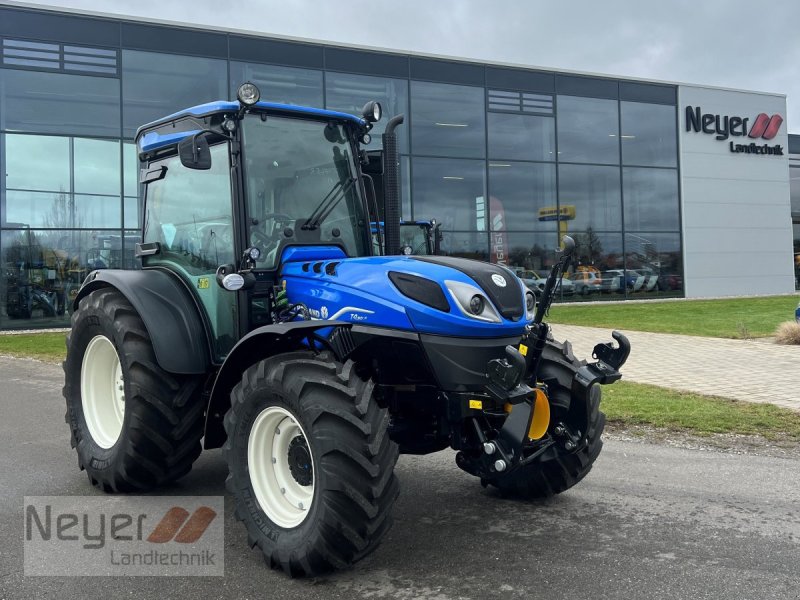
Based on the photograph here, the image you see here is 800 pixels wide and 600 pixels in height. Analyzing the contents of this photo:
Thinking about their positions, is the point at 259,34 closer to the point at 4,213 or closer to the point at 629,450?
the point at 4,213

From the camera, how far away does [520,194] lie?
89.1 feet

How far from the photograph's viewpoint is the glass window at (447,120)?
2519cm

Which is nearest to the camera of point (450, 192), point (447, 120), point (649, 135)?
point (447, 120)

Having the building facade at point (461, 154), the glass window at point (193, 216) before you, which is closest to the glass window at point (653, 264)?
the building facade at point (461, 154)

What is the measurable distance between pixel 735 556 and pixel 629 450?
2619 millimetres

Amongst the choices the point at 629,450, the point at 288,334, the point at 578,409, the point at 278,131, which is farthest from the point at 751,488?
the point at 278,131

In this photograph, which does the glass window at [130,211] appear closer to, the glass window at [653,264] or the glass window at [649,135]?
the glass window at [653,264]

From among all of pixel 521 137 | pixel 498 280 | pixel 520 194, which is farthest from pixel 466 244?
pixel 498 280

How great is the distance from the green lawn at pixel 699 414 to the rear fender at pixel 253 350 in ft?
14.9

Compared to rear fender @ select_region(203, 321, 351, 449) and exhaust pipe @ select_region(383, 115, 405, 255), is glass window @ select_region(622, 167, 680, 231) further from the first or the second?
rear fender @ select_region(203, 321, 351, 449)

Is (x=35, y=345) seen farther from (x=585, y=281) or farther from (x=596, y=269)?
(x=596, y=269)

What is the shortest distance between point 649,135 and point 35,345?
902 inches

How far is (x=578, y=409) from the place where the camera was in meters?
4.30

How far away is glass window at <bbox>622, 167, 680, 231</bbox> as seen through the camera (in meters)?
28.8
